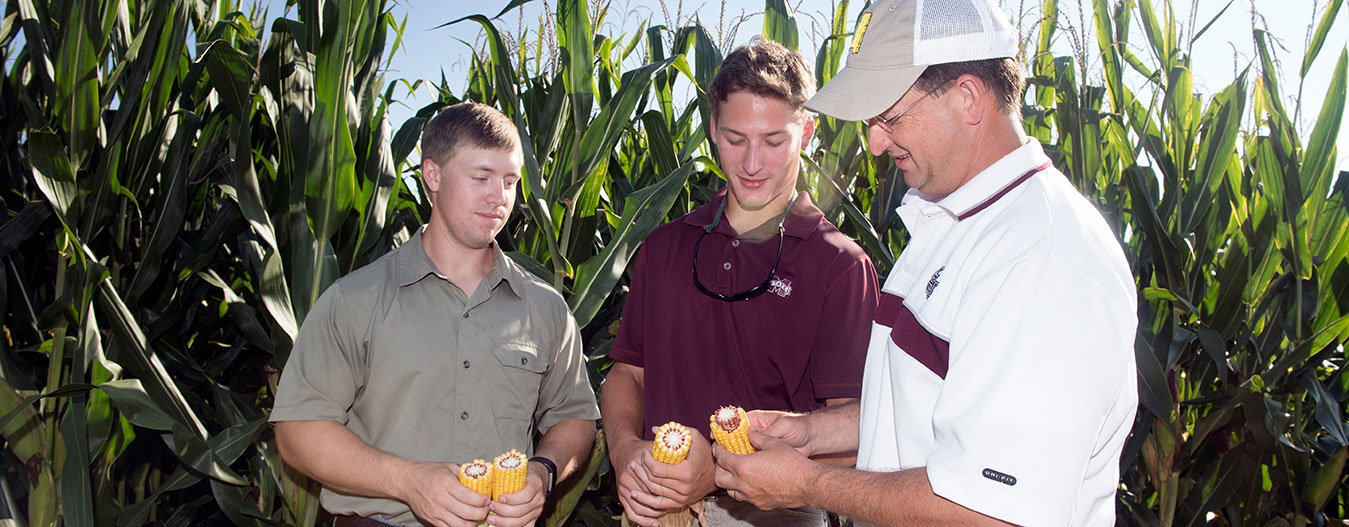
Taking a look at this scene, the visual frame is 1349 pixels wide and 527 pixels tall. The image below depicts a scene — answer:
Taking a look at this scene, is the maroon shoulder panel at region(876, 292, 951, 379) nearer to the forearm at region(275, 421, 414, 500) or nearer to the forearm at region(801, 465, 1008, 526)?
the forearm at region(801, 465, 1008, 526)

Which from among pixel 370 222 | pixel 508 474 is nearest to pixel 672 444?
pixel 508 474

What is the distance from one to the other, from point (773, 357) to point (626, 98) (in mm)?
1356

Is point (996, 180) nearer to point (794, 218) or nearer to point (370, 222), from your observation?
point (794, 218)

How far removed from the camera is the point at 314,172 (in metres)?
2.80

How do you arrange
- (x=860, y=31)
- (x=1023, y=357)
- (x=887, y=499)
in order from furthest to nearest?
(x=860, y=31) < (x=887, y=499) < (x=1023, y=357)

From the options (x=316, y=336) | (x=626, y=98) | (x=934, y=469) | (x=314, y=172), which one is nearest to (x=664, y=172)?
(x=626, y=98)

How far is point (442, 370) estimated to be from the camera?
2158mm

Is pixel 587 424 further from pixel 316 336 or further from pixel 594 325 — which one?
pixel 594 325

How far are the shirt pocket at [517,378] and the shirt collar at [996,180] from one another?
4.07ft

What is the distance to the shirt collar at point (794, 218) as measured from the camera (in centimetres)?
218

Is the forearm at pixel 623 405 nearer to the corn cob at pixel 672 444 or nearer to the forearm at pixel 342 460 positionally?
the corn cob at pixel 672 444

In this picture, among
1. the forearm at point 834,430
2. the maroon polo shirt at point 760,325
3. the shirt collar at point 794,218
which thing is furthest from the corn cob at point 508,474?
the shirt collar at point 794,218

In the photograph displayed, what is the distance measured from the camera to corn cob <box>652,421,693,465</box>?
6.16 ft

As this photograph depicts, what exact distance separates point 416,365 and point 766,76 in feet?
3.73
